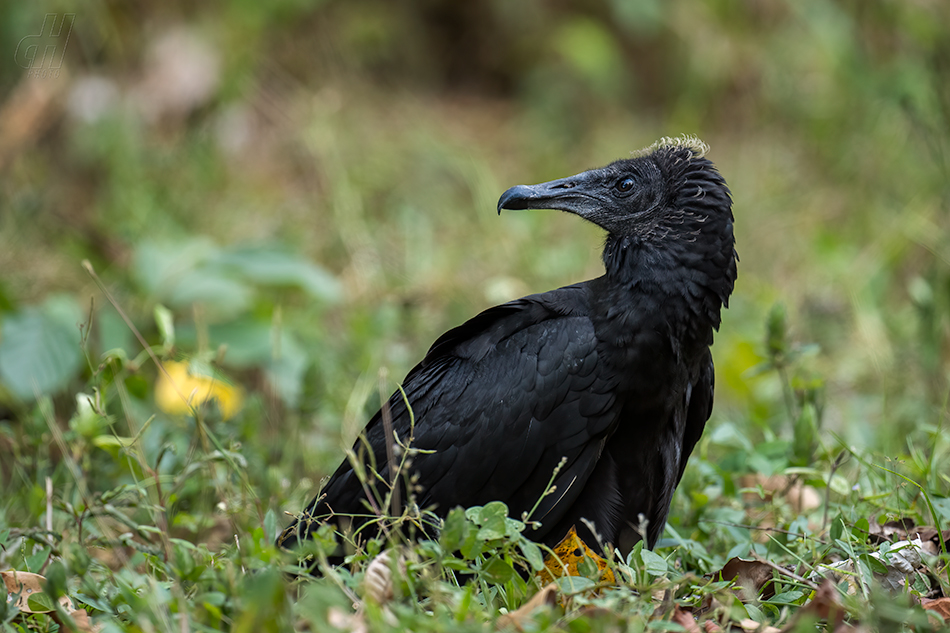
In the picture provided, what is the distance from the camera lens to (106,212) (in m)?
6.66

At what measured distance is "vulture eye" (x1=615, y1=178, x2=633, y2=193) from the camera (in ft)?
9.80

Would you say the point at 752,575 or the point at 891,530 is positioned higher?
the point at 891,530

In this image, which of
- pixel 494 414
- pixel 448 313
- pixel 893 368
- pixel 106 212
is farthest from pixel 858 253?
pixel 106 212

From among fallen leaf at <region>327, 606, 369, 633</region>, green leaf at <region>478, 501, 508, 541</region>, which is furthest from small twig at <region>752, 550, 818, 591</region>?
fallen leaf at <region>327, 606, 369, 633</region>

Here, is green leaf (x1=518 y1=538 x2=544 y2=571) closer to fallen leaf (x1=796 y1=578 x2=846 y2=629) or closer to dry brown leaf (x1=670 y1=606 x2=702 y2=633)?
dry brown leaf (x1=670 y1=606 x2=702 y2=633)

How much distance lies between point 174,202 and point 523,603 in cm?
525

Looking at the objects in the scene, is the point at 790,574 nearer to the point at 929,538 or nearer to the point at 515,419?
the point at 929,538

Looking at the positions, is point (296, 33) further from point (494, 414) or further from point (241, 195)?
point (494, 414)

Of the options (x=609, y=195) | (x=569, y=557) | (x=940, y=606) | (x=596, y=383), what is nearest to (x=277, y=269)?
(x=609, y=195)

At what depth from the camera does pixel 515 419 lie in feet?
9.02

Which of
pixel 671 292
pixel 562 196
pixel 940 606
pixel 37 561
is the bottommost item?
pixel 37 561

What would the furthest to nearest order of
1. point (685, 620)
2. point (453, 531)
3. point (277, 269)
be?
point (277, 269) < point (685, 620) < point (453, 531)

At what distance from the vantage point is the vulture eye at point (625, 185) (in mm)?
2988

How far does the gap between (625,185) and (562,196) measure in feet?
0.76
